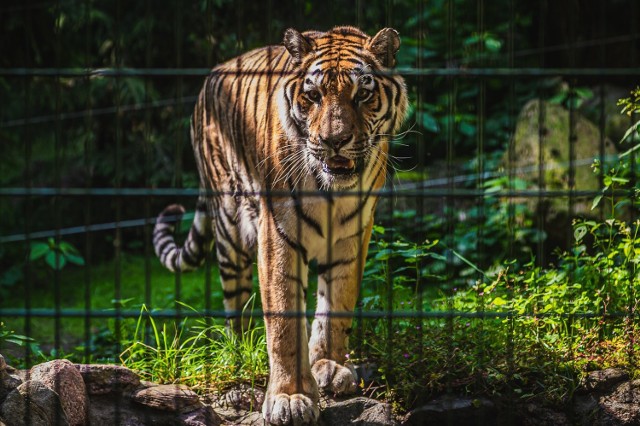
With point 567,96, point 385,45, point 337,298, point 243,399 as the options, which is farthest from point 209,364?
point 567,96

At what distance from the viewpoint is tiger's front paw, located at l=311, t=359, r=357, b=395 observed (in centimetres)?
372

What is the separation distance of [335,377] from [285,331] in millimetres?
308

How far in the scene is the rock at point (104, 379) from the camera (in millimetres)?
3514

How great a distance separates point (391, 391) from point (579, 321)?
885 millimetres

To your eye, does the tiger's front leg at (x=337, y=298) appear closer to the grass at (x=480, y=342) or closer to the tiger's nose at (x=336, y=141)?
the grass at (x=480, y=342)

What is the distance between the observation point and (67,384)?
3355 millimetres

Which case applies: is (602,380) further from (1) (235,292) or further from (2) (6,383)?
(2) (6,383)

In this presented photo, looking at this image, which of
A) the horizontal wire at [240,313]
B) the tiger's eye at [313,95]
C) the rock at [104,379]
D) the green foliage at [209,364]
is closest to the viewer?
the horizontal wire at [240,313]

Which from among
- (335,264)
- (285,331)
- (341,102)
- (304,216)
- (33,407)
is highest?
(341,102)

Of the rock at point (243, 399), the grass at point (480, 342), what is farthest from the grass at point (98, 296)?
the rock at point (243, 399)

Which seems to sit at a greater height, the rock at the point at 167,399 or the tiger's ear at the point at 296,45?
the tiger's ear at the point at 296,45

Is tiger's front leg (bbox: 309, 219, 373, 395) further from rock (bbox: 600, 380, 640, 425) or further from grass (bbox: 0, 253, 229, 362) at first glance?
grass (bbox: 0, 253, 229, 362)

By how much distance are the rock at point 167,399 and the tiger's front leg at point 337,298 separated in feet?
1.80

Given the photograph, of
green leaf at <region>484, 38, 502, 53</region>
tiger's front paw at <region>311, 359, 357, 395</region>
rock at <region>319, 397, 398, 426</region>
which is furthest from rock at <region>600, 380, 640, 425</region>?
green leaf at <region>484, 38, 502, 53</region>
